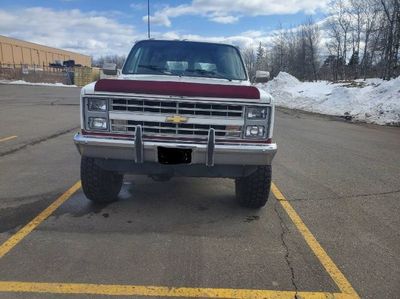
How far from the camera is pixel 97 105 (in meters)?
4.66

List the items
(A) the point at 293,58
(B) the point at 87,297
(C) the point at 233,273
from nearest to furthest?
1. (B) the point at 87,297
2. (C) the point at 233,273
3. (A) the point at 293,58

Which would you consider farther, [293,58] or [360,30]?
[293,58]

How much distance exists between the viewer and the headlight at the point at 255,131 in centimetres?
466

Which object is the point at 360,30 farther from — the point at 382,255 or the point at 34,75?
the point at 382,255

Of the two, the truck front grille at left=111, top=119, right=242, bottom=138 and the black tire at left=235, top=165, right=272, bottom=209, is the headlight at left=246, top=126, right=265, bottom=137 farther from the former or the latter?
the black tire at left=235, top=165, right=272, bottom=209

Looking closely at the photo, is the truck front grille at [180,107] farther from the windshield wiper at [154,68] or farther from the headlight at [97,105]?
the windshield wiper at [154,68]

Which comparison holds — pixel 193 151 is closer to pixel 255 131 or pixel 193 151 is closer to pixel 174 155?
pixel 174 155

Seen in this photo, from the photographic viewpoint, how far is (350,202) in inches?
235

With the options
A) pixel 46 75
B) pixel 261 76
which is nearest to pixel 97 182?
pixel 261 76

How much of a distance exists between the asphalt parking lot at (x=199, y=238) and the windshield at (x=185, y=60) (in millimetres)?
1689

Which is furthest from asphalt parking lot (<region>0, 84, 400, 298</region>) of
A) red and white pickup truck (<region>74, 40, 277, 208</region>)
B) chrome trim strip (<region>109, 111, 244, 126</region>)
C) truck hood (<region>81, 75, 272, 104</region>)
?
truck hood (<region>81, 75, 272, 104</region>)

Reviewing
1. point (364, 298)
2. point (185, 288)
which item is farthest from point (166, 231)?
point (364, 298)

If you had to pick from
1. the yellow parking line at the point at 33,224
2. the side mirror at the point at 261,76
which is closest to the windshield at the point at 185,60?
the side mirror at the point at 261,76

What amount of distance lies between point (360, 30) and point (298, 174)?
5424cm
